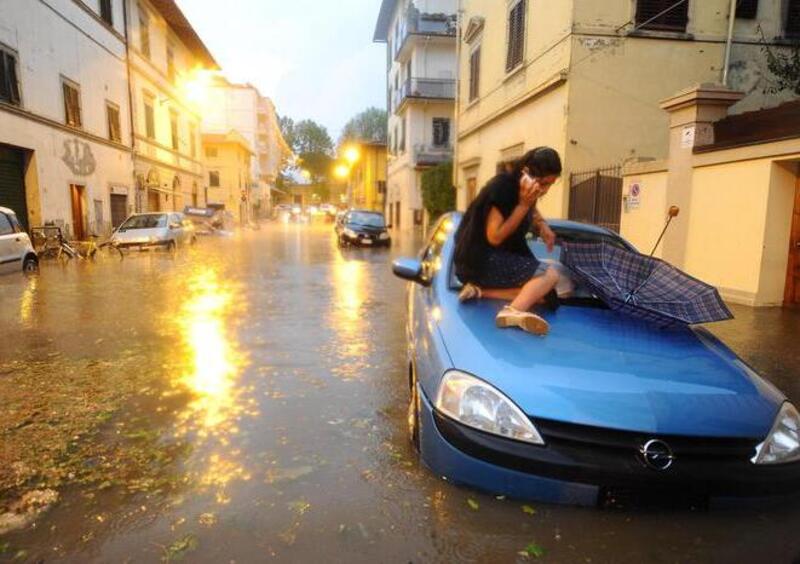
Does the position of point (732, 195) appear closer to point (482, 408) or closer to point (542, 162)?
point (542, 162)

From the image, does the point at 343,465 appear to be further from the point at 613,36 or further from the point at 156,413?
the point at 613,36

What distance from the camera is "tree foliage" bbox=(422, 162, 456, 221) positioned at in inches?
1032

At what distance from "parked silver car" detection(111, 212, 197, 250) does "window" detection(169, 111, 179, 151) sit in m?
10.9

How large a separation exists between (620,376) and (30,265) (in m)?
13.1

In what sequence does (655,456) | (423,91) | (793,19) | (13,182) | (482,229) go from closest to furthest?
(655,456)
(482,229)
(793,19)
(13,182)
(423,91)

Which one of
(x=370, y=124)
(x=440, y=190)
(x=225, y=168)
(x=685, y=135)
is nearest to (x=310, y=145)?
(x=370, y=124)

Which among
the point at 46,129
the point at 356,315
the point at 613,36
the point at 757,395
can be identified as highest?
the point at 613,36

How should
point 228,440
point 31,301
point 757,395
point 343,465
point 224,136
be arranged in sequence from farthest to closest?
point 224,136, point 31,301, point 228,440, point 343,465, point 757,395

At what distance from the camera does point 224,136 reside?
4753 cm

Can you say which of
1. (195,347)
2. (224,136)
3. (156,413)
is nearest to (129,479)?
(156,413)

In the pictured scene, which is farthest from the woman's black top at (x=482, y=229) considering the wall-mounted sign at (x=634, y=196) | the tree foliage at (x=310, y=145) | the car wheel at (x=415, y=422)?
the tree foliage at (x=310, y=145)

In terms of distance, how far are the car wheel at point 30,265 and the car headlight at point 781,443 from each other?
13163 millimetres

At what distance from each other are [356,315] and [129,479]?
4.79 m

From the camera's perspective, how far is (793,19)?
1234 cm
